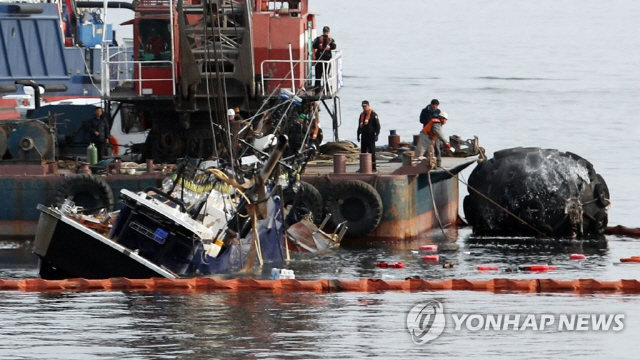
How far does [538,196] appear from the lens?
1287 inches

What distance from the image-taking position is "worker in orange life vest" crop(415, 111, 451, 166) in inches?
1257

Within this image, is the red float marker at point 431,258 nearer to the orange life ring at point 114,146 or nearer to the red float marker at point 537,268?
the red float marker at point 537,268

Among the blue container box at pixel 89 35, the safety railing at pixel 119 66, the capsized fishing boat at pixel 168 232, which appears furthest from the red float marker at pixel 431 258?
the blue container box at pixel 89 35

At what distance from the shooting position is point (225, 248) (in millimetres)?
25484

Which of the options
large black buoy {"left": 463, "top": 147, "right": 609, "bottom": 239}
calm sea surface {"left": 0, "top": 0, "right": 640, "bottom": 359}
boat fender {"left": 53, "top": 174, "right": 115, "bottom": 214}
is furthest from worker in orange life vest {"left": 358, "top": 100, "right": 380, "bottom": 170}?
boat fender {"left": 53, "top": 174, "right": 115, "bottom": 214}

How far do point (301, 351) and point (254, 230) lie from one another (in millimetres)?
6745

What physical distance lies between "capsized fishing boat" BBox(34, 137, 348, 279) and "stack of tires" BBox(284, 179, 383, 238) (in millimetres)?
5165

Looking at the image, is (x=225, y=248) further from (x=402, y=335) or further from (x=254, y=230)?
(x=402, y=335)

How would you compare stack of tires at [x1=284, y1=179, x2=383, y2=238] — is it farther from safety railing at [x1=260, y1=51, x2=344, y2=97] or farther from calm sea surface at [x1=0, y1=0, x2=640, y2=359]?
safety railing at [x1=260, y1=51, x2=344, y2=97]

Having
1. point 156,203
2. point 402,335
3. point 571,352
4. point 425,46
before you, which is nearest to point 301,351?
point 402,335

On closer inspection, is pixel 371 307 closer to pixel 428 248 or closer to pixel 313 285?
pixel 313 285

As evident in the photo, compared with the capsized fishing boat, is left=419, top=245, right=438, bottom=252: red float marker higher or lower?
lower

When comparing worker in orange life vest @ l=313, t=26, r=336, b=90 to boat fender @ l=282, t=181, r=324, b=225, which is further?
worker in orange life vest @ l=313, t=26, r=336, b=90

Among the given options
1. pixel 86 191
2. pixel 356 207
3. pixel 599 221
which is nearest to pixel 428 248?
pixel 356 207
